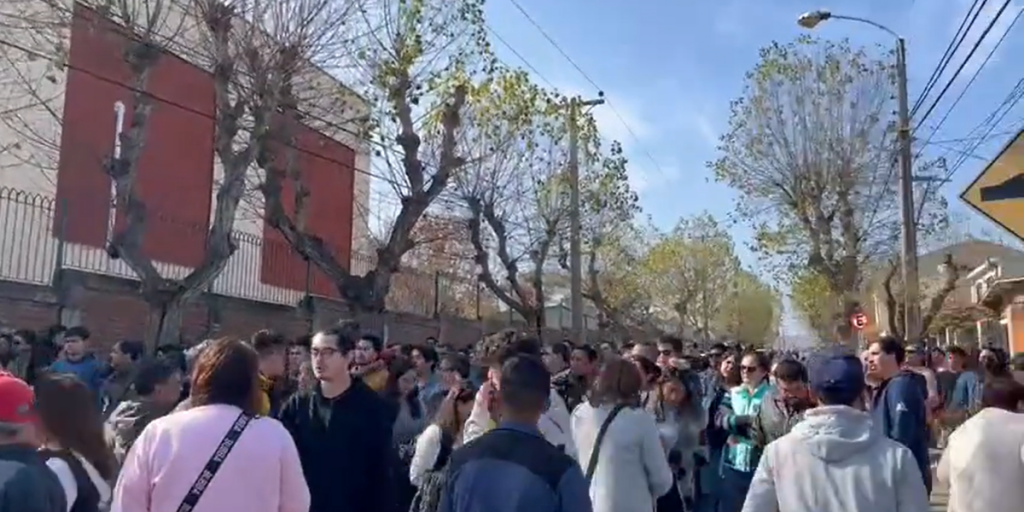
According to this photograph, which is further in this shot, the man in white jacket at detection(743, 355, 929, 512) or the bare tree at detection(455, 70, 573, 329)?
the bare tree at detection(455, 70, 573, 329)

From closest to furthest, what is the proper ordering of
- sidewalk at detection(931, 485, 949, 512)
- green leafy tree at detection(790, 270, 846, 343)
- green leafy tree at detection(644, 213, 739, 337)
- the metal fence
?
sidewalk at detection(931, 485, 949, 512) < the metal fence < green leafy tree at detection(790, 270, 846, 343) < green leafy tree at detection(644, 213, 739, 337)

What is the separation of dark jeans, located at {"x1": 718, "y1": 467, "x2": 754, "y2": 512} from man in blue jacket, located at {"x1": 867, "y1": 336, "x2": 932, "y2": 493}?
1078 mm

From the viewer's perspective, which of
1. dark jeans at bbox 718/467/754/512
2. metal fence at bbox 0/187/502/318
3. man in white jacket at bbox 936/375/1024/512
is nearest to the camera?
man in white jacket at bbox 936/375/1024/512

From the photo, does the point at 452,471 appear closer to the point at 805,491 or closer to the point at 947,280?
the point at 805,491

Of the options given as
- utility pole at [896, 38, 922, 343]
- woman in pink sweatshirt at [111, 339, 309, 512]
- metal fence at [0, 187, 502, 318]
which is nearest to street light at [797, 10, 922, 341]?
utility pole at [896, 38, 922, 343]

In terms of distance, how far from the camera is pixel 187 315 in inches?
599

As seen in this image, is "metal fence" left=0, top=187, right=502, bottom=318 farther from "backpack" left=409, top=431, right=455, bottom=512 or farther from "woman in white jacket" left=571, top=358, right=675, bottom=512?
"woman in white jacket" left=571, top=358, right=675, bottom=512

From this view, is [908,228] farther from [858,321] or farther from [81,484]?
[81,484]

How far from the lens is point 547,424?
17.6 feet

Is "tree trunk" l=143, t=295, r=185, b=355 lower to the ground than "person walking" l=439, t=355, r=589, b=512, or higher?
higher

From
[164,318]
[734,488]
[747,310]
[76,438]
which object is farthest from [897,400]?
[747,310]

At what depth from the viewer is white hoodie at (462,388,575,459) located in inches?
203

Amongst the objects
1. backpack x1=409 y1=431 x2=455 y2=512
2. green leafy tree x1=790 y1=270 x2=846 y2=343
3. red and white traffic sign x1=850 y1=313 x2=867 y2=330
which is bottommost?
backpack x1=409 y1=431 x2=455 y2=512

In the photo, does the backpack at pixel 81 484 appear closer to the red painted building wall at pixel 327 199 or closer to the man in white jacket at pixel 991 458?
the man in white jacket at pixel 991 458
